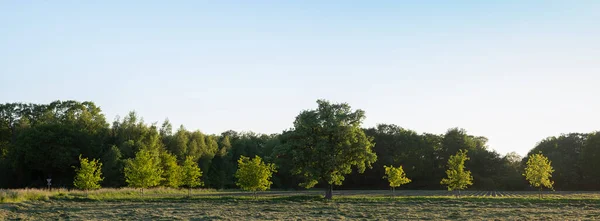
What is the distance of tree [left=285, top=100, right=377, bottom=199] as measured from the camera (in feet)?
188

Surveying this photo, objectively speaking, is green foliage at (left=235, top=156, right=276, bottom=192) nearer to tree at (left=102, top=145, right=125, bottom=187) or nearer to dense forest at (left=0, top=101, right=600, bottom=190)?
dense forest at (left=0, top=101, right=600, bottom=190)

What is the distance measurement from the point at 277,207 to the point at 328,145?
57.9 feet

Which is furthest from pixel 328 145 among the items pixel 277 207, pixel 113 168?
pixel 113 168

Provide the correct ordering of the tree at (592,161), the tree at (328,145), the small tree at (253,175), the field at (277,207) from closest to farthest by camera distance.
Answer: the field at (277,207)
the tree at (328,145)
the small tree at (253,175)
the tree at (592,161)

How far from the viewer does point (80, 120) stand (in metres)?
93.6

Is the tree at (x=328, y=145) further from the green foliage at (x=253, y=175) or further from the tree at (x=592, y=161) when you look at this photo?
the tree at (x=592, y=161)

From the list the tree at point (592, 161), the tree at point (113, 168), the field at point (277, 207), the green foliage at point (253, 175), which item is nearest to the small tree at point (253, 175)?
the green foliage at point (253, 175)

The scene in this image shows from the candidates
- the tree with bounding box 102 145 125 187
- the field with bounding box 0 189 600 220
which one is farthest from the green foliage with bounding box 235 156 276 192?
A: the tree with bounding box 102 145 125 187

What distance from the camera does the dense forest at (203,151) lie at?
86375mm

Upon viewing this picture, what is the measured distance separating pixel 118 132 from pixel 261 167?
4429cm

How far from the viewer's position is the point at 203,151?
103 metres

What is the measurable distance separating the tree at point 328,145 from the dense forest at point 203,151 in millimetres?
3195

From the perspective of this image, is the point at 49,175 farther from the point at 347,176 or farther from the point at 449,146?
the point at 449,146

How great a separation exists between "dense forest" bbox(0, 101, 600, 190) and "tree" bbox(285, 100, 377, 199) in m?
3.20
